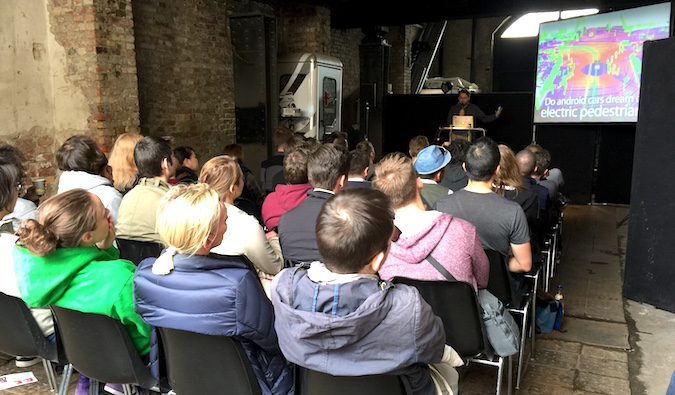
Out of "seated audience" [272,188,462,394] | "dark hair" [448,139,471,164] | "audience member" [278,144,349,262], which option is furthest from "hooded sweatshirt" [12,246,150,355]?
"dark hair" [448,139,471,164]

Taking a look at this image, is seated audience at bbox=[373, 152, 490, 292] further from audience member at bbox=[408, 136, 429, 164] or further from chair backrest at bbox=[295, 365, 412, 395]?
audience member at bbox=[408, 136, 429, 164]

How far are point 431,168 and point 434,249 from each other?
1.38 m

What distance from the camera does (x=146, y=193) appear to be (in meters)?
2.89

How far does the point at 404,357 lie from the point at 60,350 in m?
1.54

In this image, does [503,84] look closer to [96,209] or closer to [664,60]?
[664,60]

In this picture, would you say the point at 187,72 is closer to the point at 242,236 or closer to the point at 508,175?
the point at 508,175

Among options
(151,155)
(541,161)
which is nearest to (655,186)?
(541,161)

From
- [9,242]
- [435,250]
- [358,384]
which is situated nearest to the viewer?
[358,384]

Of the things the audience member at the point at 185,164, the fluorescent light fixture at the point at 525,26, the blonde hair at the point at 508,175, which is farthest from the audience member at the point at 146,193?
the fluorescent light fixture at the point at 525,26

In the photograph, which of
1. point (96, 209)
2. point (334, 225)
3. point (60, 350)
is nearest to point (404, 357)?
point (334, 225)

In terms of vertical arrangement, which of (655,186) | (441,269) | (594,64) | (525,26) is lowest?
(441,269)

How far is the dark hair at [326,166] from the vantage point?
2.84m

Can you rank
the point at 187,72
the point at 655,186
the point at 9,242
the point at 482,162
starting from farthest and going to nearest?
1. the point at 187,72
2. the point at 655,186
3. the point at 482,162
4. the point at 9,242

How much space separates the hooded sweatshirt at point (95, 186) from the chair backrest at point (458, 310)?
75.0 inches
